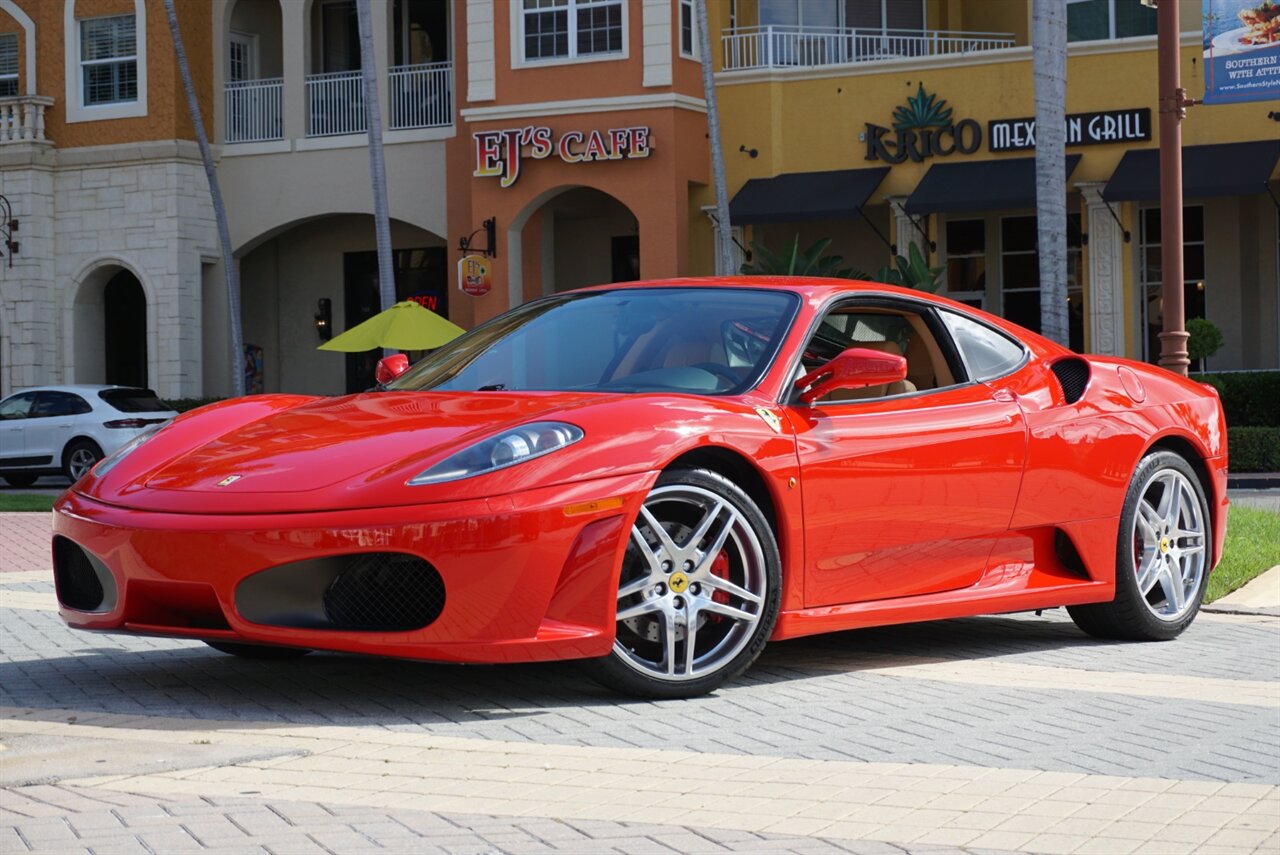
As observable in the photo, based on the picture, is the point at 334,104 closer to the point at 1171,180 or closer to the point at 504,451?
the point at 1171,180

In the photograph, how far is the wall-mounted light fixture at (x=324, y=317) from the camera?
3488 centimetres

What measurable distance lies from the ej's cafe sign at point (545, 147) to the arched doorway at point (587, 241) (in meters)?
1.72

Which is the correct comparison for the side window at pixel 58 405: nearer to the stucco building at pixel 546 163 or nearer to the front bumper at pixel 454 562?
the stucco building at pixel 546 163

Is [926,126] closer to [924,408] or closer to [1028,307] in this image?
[1028,307]

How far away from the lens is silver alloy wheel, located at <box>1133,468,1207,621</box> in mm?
7668

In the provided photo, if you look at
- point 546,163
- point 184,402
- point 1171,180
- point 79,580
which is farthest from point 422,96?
point 79,580

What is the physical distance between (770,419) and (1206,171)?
21177 mm

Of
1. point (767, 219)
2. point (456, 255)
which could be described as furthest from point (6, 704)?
point (456, 255)

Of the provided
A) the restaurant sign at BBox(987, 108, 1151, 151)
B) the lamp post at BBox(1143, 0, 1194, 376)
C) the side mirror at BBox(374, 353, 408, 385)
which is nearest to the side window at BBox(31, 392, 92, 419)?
the restaurant sign at BBox(987, 108, 1151, 151)

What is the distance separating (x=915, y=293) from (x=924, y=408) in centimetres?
67

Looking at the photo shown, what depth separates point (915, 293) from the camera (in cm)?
735

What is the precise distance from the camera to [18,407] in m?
27.4

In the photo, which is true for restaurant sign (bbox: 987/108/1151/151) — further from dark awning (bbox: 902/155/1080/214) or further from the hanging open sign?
the hanging open sign

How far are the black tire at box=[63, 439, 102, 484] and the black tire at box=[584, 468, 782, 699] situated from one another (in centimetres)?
2202
